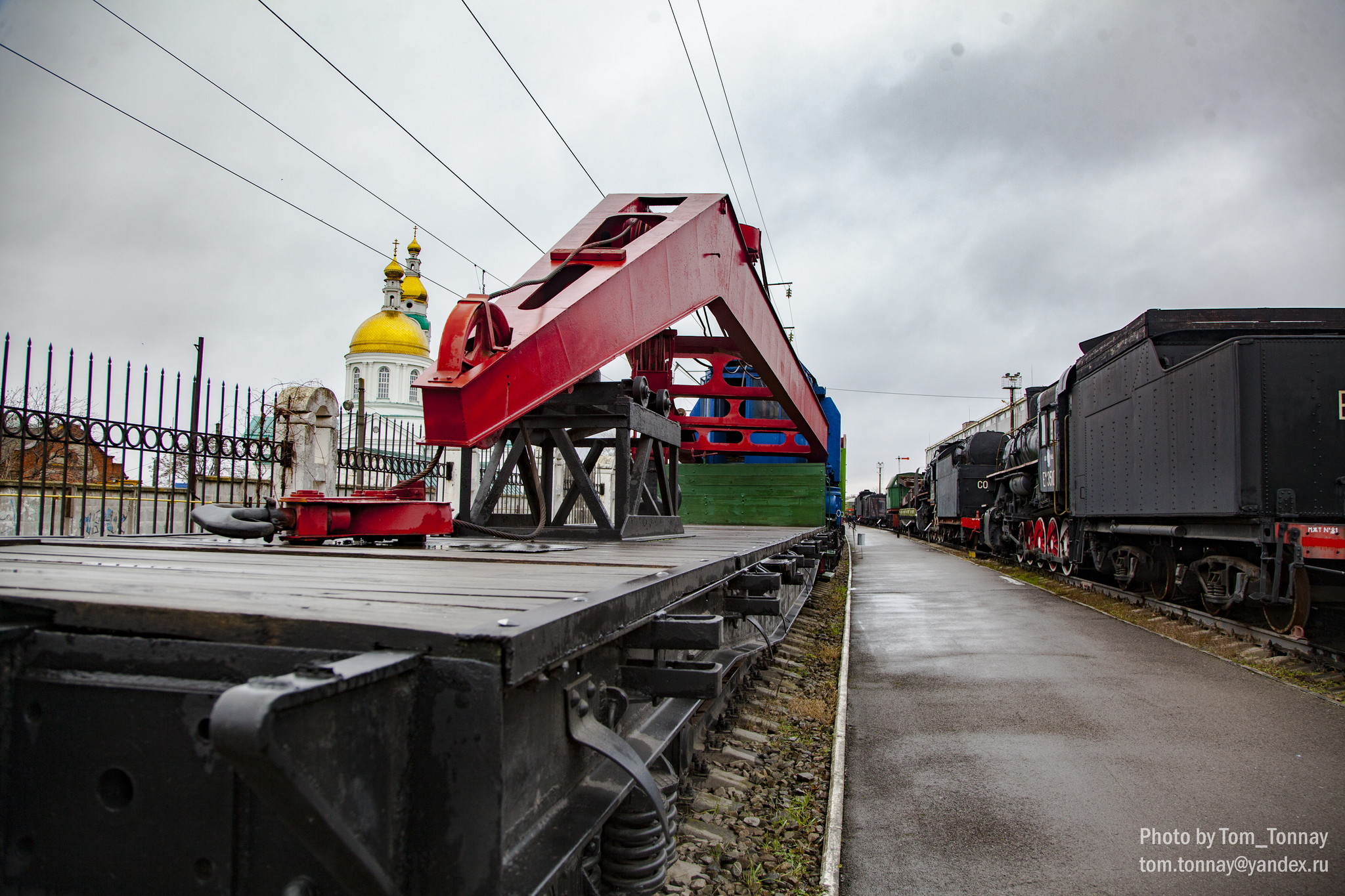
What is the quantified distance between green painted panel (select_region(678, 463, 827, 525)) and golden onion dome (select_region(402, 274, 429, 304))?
52.0 metres

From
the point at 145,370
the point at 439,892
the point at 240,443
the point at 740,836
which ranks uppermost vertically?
the point at 145,370

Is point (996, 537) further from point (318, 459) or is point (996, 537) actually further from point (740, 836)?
point (740, 836)

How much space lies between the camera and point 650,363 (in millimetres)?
7293

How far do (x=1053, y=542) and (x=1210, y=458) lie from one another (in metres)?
6.69

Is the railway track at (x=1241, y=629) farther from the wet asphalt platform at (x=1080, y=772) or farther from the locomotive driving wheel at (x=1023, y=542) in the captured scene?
the locomotive driving wheel at (x=1023, y=542)

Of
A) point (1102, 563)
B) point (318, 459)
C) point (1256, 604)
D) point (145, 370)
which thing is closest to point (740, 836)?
point (145, 370)

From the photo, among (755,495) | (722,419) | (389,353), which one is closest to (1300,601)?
(755,495)

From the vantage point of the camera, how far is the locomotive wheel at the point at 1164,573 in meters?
9.98

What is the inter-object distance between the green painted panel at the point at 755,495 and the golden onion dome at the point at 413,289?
52.0 meters

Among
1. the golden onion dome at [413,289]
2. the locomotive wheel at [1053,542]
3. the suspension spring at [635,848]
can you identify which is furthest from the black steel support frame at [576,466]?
the golden onion dome at [413,289]

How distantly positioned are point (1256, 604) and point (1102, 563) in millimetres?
3267

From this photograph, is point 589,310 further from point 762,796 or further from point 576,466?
point 762,796

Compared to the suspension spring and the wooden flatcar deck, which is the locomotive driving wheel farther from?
the suspension spring

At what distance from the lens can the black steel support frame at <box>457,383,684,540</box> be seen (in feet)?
14.5
